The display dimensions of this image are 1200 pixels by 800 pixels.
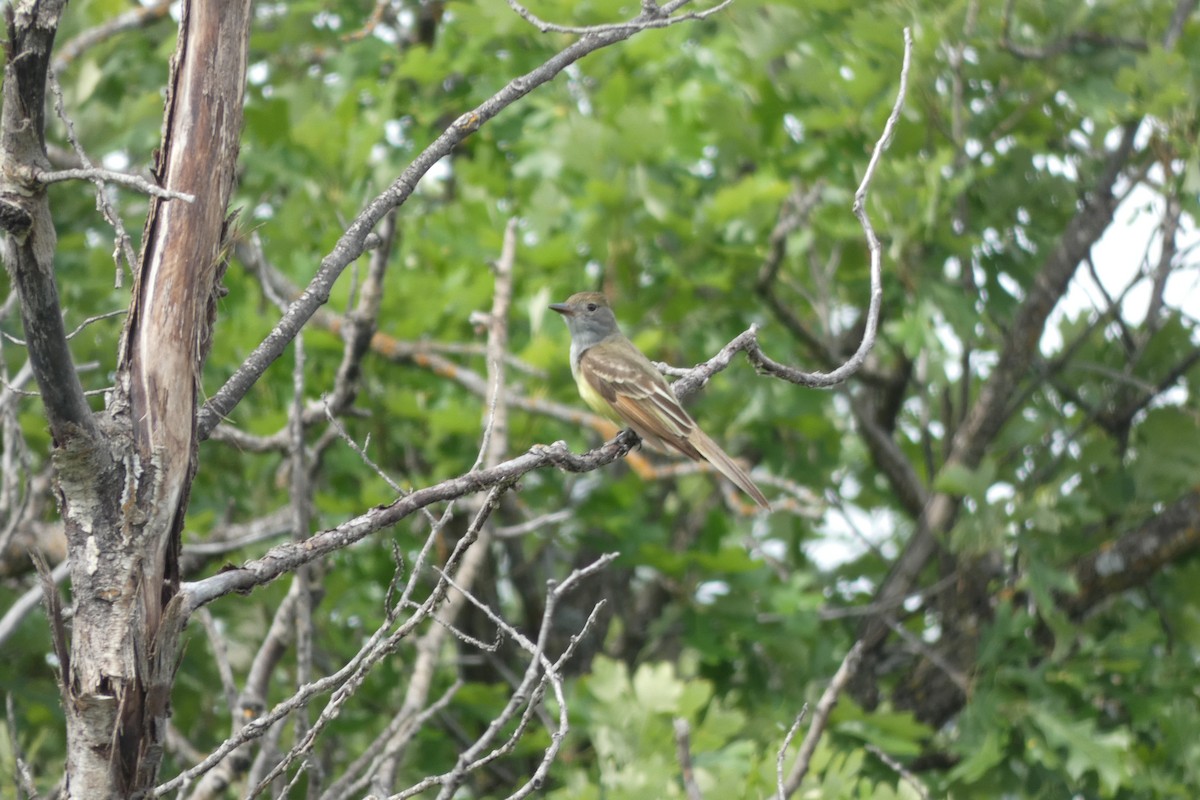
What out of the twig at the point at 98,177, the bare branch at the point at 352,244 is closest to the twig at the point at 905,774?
→ the bare branch at the point at 352,244

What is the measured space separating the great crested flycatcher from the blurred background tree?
7.5 inches

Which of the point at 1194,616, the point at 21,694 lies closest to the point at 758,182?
the point at 1194,616

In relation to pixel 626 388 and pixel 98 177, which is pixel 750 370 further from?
pixel 98 177

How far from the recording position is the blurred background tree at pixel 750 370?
22.6 feet

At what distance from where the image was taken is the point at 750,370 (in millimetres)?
8250

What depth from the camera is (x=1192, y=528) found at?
750 centimetres

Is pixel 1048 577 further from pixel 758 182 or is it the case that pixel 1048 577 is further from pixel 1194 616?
pixel 758 182

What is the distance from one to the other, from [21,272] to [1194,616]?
7.33 meters

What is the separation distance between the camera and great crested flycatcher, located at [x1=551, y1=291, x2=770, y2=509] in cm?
605

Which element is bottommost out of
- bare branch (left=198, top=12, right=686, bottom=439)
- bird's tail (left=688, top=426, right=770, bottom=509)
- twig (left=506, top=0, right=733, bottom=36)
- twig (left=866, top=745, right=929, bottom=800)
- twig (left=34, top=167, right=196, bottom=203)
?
twig (left=866, top=745, right=929, bottom=800)

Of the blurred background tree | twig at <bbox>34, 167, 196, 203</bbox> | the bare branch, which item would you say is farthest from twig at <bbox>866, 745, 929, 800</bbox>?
twig at <bbox>34, 167, 196, 203</bbox>

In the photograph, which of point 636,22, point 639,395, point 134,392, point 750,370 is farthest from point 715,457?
point 134,392

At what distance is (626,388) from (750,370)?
210 centimetres

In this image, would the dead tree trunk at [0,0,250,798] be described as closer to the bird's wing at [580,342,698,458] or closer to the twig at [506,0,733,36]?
the twig at [506,0,733,36]
